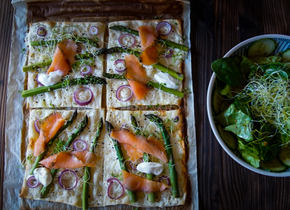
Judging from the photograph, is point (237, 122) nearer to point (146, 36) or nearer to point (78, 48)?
point (146, 36)

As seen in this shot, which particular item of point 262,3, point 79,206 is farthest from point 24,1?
point 262,3

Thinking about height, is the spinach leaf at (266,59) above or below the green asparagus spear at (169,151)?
above

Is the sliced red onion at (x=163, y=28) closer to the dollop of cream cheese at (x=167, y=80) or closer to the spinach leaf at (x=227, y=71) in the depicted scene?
the dollop of cream cheese at (x=167, y=80)

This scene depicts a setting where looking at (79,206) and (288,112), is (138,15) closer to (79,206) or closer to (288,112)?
(288,112)

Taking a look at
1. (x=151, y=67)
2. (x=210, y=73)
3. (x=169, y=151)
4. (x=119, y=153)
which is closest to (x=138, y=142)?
(x=119, y=153)

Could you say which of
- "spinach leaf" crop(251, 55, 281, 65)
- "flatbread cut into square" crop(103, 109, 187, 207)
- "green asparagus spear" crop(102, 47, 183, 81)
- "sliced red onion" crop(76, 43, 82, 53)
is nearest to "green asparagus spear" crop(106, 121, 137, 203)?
"flatbread cut into square" crop(103, 109, 187, 207)

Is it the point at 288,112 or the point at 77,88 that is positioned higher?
the point at 77,88

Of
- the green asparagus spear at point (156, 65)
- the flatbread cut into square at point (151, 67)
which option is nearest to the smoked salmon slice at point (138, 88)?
the flatbread cut into square at point (151, 67)
